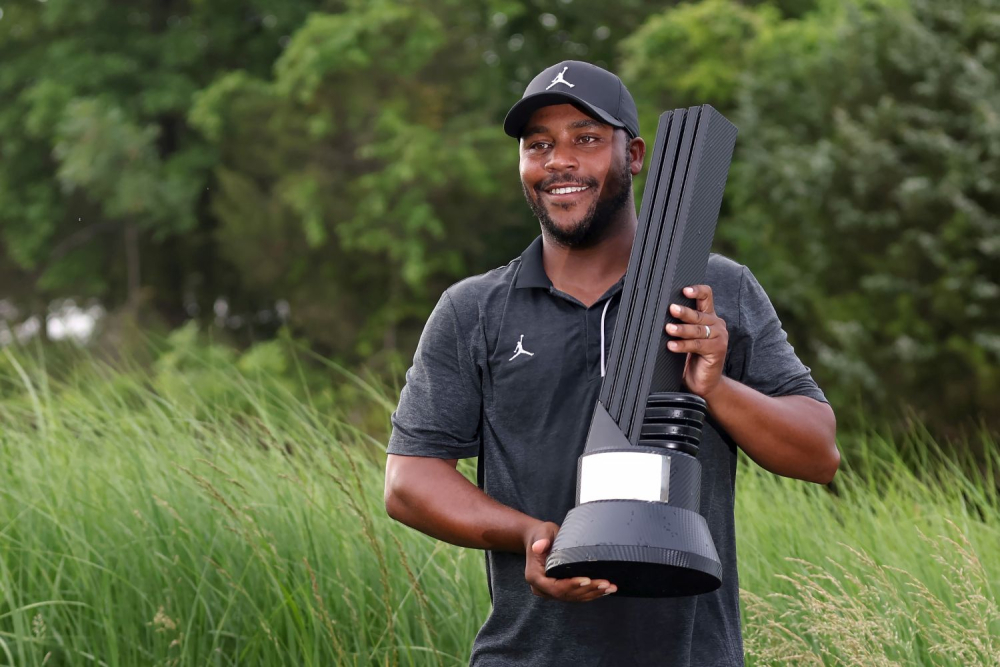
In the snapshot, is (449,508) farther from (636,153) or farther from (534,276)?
(636,153)

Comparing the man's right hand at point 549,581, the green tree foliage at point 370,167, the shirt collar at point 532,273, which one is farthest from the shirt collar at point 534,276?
the green tree foliage at point 370,167

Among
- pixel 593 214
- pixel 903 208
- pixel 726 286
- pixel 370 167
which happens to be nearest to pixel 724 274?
pixel 726 286

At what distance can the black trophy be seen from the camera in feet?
5.72

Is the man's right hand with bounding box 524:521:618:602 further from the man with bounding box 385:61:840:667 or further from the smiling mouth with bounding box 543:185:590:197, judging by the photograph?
the smiling mouth with bounding box 543:185:590:197

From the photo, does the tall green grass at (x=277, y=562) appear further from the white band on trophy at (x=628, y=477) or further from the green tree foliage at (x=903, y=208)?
the green tree foliage at (x=903, y=208)

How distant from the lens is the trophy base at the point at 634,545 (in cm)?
172

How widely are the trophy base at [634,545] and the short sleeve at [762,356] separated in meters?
0.52

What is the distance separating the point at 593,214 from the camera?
7.64ft

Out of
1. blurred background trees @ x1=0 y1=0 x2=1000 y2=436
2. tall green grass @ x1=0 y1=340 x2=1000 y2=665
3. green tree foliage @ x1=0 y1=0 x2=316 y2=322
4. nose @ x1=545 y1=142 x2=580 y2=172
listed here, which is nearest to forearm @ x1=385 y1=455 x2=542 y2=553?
nose @ x1=545 y1=142 x2=580 y2=172

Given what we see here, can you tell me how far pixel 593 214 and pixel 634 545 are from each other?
81 centimetres

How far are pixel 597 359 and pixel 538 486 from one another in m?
0.26

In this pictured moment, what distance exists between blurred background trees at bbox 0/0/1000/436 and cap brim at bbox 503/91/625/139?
15.3 m

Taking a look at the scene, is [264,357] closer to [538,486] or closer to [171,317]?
[171,317]

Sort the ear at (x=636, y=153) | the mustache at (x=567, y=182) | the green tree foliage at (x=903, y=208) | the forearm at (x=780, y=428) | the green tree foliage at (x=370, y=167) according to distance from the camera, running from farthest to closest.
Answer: the green tree foliage at (x=370, y=167) < the green tree foliage at (x=903, y=208) < the ear at (x=636, y=153) < the mustache at (x=567, y=182) < the forearm at (x=780, y=428)
